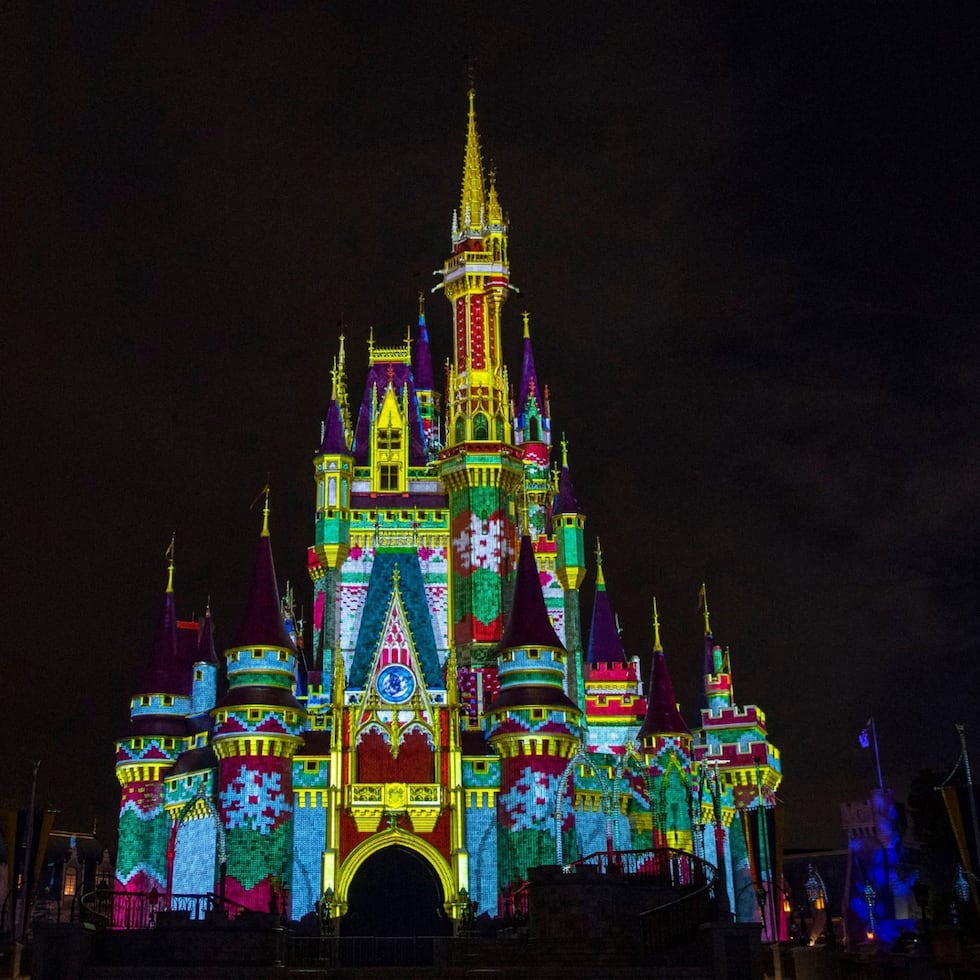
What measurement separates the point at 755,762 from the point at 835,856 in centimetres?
3185

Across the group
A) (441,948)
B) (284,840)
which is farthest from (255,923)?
(284,840)

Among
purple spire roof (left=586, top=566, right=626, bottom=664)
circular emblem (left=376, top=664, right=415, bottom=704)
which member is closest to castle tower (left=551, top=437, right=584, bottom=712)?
purple spire roof (left=586, top=566, right=626, bottom=664)

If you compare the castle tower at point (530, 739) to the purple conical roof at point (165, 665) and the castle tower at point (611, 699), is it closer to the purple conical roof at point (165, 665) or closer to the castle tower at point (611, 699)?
the castle tower at point (611, 699)

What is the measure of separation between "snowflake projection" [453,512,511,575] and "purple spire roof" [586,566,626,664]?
8928 millimetres

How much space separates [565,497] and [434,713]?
51.2 ft

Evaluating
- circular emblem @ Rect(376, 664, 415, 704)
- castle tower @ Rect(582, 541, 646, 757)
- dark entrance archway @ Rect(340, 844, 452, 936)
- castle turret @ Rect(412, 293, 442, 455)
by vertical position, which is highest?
castle turret @ Rect(412, 293, 442, 455)

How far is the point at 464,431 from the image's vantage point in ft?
176

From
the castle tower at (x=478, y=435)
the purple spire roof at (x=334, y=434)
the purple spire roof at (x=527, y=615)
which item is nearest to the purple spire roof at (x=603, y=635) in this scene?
the castle tower at (x=478, y=435)

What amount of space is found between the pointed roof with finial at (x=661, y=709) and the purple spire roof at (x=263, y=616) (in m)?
14.2

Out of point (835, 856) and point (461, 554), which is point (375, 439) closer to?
point (461, 554)

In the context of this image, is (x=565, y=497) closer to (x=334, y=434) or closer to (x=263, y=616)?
(x=334, y=434)

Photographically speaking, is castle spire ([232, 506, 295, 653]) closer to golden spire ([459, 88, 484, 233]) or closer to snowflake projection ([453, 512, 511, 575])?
snowflake projection ([453, 512, 511, 575])

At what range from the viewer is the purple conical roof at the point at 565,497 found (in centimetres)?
5756

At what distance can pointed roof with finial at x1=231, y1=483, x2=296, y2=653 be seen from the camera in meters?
44.5
